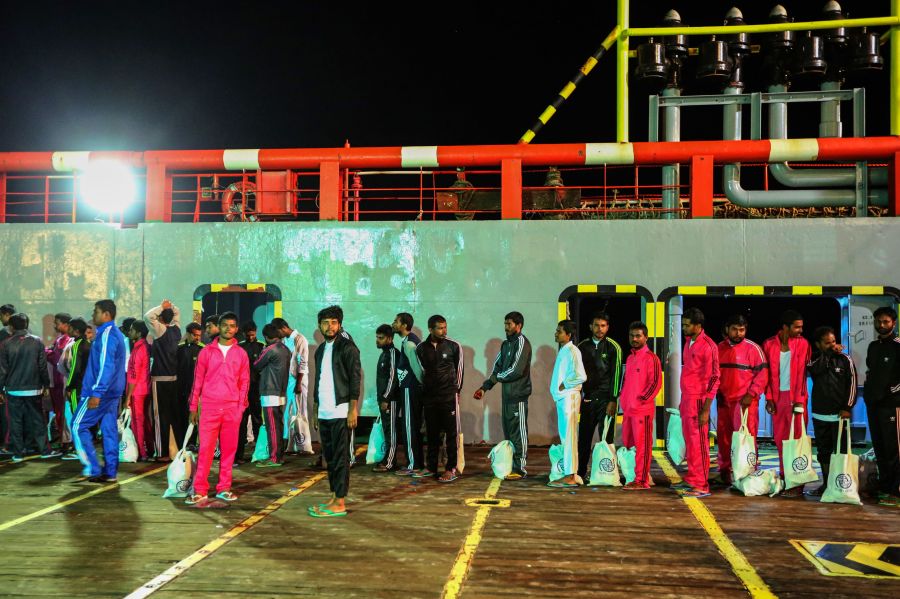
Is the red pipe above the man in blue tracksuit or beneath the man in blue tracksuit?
above

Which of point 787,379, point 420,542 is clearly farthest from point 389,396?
point 787,379

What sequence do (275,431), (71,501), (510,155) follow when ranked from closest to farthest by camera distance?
(71,501), (275,431), (510,155)

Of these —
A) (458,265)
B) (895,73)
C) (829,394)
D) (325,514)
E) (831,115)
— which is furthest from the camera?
(831,115)

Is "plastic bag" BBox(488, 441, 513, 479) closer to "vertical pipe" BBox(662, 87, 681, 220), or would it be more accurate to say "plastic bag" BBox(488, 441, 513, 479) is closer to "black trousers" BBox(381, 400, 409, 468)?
"black trousers" BBox(381, 400, 409, 468)

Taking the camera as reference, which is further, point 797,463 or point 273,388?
point 273,388

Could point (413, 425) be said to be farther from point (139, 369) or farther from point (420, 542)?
point (139, 369)

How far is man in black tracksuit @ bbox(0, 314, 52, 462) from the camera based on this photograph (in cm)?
1000

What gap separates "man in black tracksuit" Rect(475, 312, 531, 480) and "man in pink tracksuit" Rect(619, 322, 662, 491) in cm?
114

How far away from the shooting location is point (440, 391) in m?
8.77

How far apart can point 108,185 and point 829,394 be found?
10868 mm

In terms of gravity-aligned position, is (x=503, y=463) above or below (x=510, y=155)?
below

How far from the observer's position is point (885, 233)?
A: 10773 millimetres

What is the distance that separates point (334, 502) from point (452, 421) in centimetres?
210

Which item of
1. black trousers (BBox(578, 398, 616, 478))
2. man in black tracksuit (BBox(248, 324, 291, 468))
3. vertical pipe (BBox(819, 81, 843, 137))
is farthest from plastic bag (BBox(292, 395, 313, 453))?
vertical pipe (BBox(819, 81, 843, 137))
